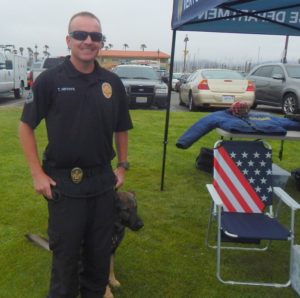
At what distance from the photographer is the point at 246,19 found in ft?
19.4

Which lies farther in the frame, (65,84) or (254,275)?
(254,275)

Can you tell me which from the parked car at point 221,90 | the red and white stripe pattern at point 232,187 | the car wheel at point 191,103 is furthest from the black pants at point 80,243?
the car wheel at point 191,103

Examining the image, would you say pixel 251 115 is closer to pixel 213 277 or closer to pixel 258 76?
pixel 213 277

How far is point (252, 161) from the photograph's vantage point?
4.37m

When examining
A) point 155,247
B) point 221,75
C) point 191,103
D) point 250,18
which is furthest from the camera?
point 191,103

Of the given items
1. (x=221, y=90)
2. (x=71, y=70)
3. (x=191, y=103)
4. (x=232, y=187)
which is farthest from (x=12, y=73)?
(x=71, y=70)

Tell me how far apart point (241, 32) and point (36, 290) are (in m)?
4.37

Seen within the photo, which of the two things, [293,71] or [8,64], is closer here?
[293,71]

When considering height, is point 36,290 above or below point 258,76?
below

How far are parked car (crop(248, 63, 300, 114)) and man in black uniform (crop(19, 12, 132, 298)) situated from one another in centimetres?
1098

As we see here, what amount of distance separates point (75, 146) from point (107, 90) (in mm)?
373

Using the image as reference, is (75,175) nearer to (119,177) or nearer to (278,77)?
(119,177)

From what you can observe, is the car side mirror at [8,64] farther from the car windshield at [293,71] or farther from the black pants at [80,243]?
the black pants at [80,243]

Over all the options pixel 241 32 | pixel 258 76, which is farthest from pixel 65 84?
pixel 258 76
